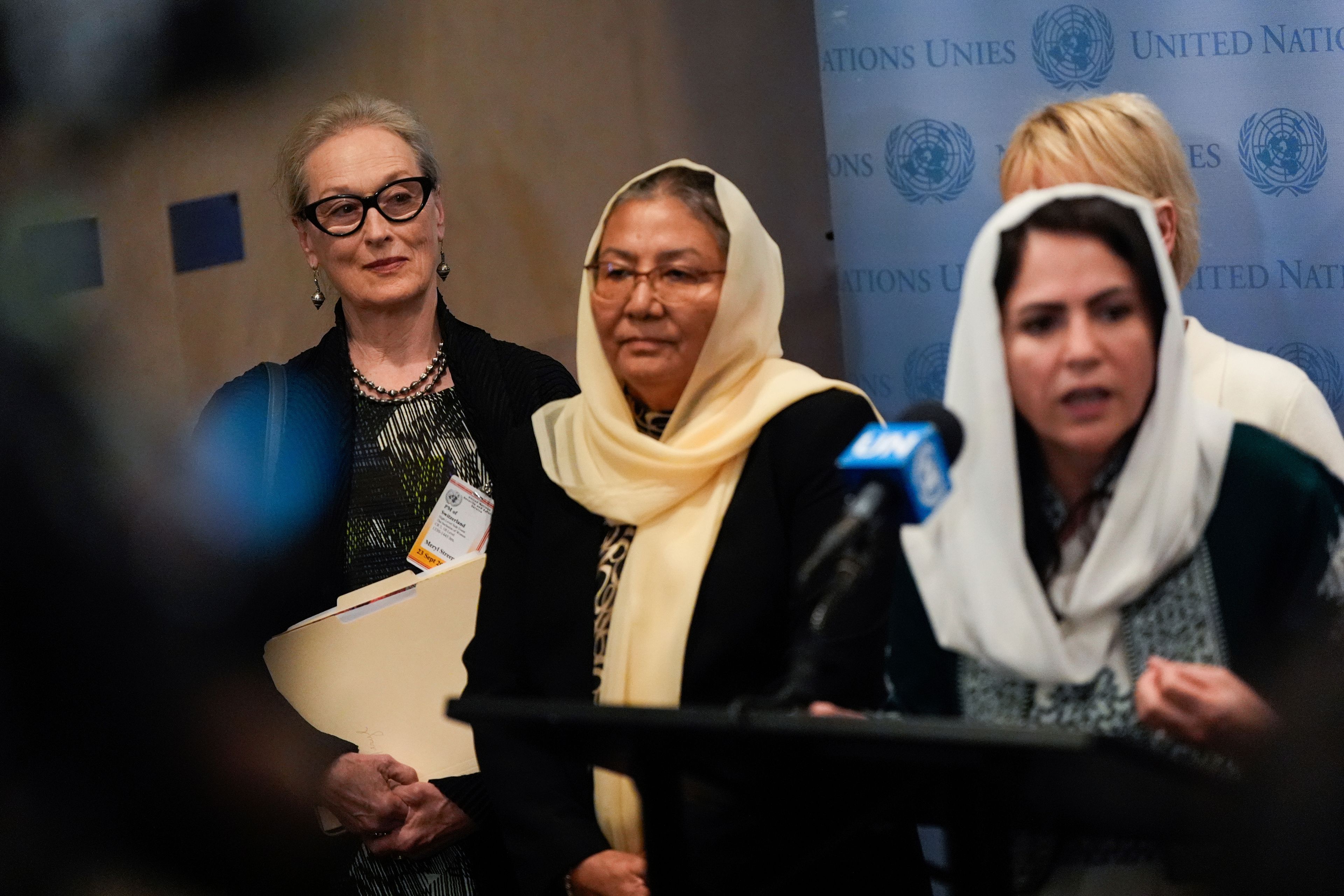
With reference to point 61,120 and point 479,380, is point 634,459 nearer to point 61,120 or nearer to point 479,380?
point 479,380

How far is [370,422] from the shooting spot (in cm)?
245

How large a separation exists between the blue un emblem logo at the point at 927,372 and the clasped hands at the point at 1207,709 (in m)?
1.35

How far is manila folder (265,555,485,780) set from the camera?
2352 mm

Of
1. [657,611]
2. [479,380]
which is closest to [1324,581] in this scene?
[657,611]

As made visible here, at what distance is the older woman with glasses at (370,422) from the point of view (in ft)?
7.80

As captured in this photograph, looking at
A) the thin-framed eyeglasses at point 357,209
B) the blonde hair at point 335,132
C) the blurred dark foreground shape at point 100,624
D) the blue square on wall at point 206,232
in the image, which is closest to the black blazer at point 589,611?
the thin-framed eyeglasses at point 357,209

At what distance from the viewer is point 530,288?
3521 millimetres

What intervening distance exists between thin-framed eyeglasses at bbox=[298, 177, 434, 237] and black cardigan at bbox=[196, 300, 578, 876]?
179 millimetres

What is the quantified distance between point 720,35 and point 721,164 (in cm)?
32

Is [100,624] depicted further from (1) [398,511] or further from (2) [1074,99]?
(2) [1074,99]

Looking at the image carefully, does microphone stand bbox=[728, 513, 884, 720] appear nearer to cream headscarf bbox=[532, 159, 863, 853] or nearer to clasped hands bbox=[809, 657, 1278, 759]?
clasped hands bbox=[809, 657, 1278, 759]

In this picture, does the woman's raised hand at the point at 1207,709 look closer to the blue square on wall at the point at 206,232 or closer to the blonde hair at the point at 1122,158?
the blonde hair at the point at 1122,158


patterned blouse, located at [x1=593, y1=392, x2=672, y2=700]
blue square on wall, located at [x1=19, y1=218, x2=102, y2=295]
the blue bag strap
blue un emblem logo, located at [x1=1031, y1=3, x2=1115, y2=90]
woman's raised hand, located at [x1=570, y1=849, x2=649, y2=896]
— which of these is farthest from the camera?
blue square on wall, located at [x1=19, y1=218, x2=102, y2=295]

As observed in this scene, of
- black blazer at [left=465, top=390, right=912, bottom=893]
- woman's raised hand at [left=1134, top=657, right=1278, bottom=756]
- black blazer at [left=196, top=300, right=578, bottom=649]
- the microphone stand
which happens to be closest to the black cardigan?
black blazer at [left=196, top=300, right=578, bottom=649]
